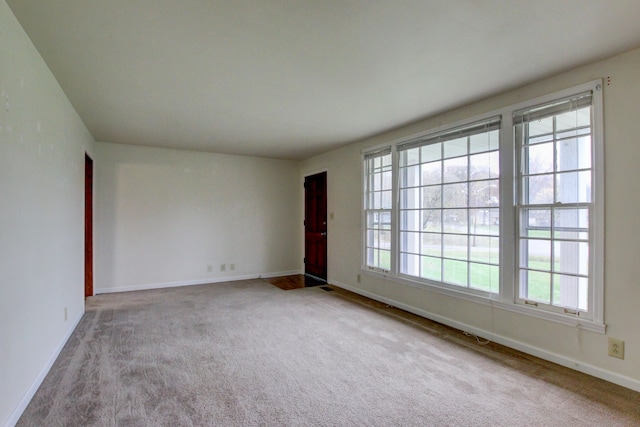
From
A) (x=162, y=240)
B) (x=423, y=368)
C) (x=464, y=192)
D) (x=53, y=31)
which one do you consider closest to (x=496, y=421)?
(x=423, y=368)

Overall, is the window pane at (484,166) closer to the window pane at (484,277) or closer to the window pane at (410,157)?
the window pane at (410,157)

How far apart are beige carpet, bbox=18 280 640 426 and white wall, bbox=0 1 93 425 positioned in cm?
28

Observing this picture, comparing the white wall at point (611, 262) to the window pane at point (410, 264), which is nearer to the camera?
the white wall at point (611, 262)

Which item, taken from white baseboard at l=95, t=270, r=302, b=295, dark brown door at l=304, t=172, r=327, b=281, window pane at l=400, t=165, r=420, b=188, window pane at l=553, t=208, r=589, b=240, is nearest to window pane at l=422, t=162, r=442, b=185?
window pane at l=400, t=165, r=420, b=188

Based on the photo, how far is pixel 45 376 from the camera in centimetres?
246

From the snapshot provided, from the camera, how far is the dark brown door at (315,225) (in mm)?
6051

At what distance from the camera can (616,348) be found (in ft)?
7.77

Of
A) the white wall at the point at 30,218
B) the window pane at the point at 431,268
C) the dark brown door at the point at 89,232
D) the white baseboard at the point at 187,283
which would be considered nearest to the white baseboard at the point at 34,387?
the white wall at the point at 30,218

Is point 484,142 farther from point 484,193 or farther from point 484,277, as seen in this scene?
point 484,277

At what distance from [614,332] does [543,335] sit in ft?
1.66

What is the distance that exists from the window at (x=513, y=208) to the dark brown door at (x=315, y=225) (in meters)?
1.94

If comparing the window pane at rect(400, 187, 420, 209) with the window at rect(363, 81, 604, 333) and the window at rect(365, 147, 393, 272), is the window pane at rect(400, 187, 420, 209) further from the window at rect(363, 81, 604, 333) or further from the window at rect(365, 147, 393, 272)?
the window at rect(365, 147, 393, 272)

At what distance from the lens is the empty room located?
1961mm

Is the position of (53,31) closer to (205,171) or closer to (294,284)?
(205,171)
